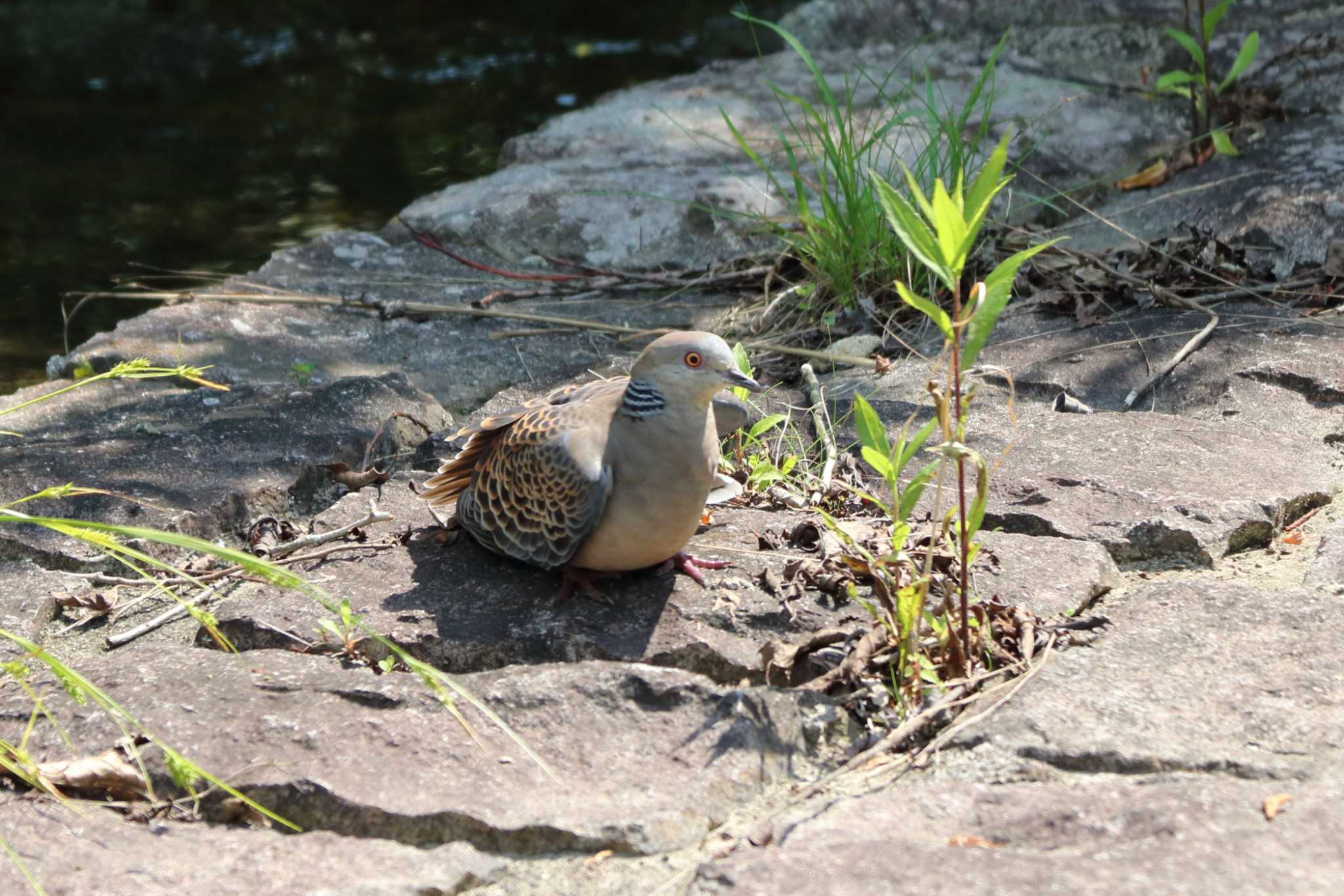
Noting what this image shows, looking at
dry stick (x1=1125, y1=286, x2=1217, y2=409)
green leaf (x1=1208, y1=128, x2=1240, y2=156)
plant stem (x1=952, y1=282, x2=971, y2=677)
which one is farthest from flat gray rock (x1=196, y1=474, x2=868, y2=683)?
green leaf (x1=1208, y1=128, x2=1240, y2=156)

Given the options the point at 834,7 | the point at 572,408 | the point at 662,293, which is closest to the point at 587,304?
the point at 662,293

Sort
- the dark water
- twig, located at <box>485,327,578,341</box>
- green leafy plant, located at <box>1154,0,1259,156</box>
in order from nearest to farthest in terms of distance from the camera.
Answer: twig, located at <box>485,327,578,341</box> → green leafy plant, located at <box>1154,0,1259,156</box> → the dark water

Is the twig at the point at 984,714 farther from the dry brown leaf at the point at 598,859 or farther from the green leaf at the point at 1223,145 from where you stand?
the green leaf at the point at 1223,145

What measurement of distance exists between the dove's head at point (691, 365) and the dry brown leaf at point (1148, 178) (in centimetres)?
287

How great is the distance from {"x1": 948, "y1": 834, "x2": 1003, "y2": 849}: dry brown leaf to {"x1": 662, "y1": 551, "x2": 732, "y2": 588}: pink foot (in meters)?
0.97

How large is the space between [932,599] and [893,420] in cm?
92

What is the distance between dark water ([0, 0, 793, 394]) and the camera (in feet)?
21.5

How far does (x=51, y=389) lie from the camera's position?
429 cm

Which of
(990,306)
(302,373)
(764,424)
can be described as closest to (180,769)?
(990,306)

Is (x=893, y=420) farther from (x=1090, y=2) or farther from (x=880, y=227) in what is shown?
(x=1090, y=2)

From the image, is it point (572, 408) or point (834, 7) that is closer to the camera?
point (572, 408)

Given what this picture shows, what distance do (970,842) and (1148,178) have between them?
3.61 meters

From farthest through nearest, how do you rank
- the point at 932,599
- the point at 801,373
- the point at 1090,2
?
the point at 1090,2, the point at 801,373, the point at 932,599

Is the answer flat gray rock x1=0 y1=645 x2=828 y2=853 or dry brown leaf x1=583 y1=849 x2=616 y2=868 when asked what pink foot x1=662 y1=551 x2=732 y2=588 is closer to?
flat gray rock x1=0 y1=645 x2=828 y2=853
